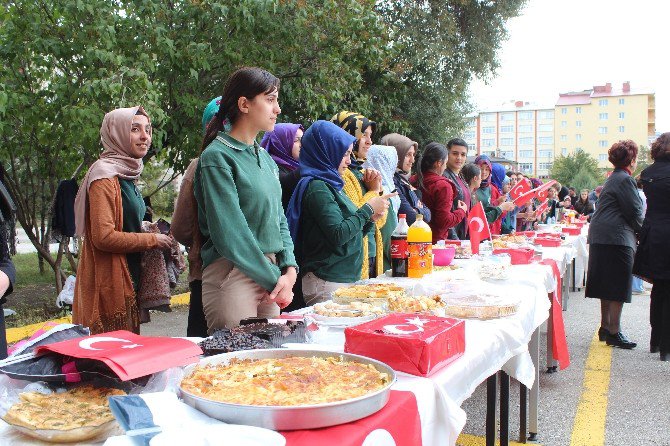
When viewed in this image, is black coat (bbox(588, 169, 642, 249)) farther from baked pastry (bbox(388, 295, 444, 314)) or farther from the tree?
the tree

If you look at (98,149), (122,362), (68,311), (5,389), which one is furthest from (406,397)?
(68,311)

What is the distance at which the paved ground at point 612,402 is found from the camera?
3463mm

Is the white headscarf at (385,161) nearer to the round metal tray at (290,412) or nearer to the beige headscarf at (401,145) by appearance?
the beige headscarf at (401,145)

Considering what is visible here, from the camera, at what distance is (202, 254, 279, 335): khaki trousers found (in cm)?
233

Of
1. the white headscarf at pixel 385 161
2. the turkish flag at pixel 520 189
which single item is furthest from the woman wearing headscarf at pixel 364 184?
the turkish flag at pixel 520 189

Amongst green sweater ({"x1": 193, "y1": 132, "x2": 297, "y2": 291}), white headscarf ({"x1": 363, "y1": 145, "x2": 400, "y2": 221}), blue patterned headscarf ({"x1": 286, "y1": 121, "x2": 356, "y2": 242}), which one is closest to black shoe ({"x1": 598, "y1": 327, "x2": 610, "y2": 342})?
white headscarf ({"x1": 363, "y1": 145, "x2": 400, "y2": 221})

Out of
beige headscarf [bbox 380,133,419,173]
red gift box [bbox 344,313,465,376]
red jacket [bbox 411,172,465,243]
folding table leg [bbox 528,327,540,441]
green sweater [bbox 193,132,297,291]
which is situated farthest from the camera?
red jacket [bbox 411,172,465,243]

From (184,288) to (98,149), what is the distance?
333 cm

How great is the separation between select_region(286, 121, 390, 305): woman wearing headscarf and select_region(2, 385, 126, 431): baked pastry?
188 centimetres

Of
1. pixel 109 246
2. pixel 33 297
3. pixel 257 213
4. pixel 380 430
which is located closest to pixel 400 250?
pixel 257 213

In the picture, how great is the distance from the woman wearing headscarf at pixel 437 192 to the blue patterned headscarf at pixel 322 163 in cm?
206

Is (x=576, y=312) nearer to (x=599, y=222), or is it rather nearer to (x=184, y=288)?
(x=599, y=222)

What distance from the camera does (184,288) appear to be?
8.97 metres

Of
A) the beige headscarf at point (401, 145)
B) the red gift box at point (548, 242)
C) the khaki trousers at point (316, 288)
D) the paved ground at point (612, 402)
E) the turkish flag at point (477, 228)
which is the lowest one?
the paved ground at point (612, 402)
